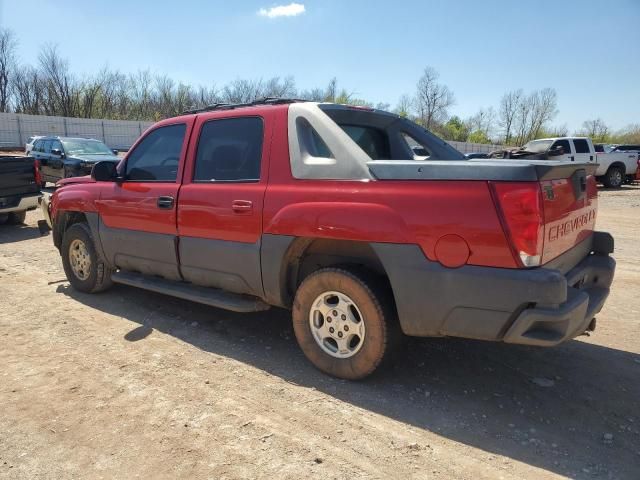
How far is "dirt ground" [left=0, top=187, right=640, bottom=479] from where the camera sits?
2.52 m

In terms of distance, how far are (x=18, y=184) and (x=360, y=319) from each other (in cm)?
922

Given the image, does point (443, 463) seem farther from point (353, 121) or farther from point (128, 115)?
point (128, 115)

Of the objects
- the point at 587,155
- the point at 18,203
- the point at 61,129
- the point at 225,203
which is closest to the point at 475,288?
the point at 225,203

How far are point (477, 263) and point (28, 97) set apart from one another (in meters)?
61.8

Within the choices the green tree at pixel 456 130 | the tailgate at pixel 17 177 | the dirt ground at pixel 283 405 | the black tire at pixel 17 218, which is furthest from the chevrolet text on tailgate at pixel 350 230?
the green tree at pixel 456 130

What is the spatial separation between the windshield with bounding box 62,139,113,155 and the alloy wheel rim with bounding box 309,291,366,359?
1407cm

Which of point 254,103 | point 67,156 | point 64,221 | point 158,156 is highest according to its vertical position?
point 254,103

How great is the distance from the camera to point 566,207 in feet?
9.71

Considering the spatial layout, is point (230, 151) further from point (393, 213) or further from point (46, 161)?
point (46, 161)

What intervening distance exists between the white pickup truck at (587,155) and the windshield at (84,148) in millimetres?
13621

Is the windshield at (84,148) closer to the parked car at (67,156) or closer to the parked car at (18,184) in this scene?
the parked car at (67,156)

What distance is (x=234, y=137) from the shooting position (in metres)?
3.96

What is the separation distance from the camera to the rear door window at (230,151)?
12.3 ft

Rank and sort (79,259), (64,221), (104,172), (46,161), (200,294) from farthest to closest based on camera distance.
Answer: (46,161) < (64,221) < (79,259) < (104,172) < (200,294)
